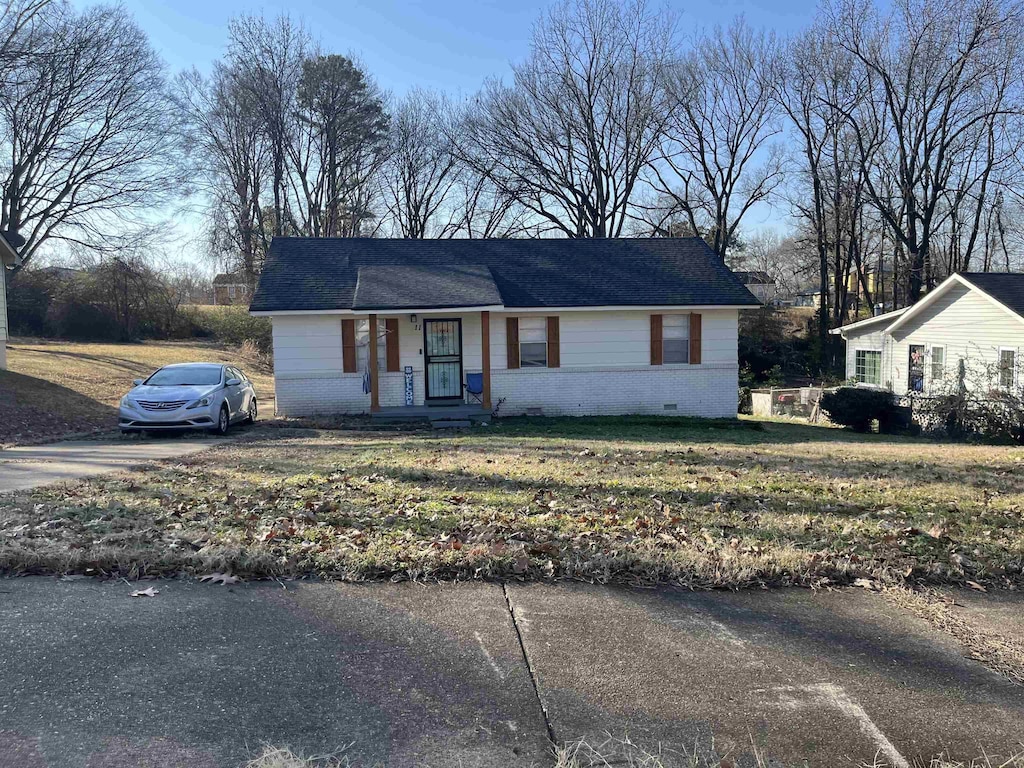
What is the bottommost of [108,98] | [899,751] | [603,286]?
[899,751]

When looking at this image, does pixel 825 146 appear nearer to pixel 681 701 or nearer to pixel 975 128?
pixel 975 128

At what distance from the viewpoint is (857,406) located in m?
23.0

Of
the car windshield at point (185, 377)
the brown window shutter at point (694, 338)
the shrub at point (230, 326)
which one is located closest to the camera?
the car windshield at point (185, 377)

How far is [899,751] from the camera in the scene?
2.93m

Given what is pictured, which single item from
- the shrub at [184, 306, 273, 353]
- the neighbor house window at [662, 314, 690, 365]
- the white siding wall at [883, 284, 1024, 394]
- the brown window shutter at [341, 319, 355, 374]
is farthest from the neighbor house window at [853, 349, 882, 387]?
the shrub at [184, 306, 273, 353]

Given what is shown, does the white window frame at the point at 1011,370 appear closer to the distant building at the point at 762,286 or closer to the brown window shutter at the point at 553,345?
the brown window shutter at the point at 553,345

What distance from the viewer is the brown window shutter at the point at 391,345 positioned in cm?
1888

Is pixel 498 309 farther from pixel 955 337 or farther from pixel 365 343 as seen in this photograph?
pixel 955 337

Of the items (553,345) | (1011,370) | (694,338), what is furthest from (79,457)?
(1011,370)

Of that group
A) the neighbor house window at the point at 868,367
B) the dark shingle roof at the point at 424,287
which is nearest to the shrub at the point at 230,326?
the dark shingle roof at the point at 424,287

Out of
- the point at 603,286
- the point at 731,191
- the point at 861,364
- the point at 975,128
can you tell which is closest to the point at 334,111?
the point at 731,191

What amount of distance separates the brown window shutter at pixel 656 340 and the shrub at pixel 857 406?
22.7ft

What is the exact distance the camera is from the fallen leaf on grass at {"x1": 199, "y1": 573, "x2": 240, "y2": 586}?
4684 mm

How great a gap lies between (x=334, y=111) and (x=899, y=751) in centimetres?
4015
